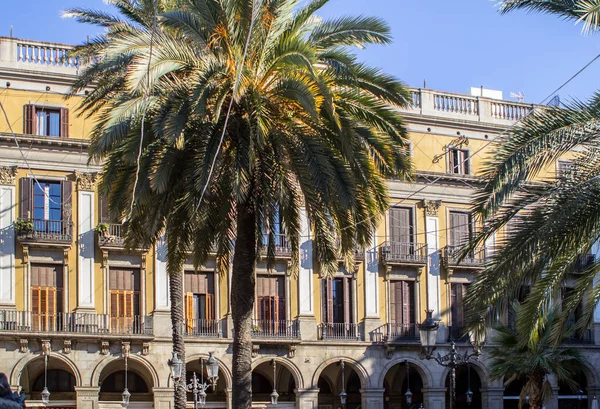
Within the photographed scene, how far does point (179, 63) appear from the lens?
20.1 metres

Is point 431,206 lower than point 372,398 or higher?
higher

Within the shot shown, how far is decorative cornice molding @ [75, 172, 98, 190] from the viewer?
126 feet

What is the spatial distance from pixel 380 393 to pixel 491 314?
83.2 feet

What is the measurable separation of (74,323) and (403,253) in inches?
502

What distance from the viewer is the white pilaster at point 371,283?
42562 mm

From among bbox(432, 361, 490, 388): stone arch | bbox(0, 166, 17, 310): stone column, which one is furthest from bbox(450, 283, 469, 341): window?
bbox(0, 166, 17, 310): stone column

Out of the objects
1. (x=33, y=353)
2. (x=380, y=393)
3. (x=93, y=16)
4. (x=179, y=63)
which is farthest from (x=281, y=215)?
(x=380, y=393)

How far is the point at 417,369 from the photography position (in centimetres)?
4362

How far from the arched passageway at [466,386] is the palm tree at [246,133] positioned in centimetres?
2461

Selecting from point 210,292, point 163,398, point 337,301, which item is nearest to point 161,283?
point 210,292

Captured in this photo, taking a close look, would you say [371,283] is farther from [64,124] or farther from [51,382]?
[64,124]

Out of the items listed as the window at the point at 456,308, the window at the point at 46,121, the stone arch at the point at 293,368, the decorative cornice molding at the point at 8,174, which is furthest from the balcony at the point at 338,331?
the decorative cornice molding at the point at 8,174

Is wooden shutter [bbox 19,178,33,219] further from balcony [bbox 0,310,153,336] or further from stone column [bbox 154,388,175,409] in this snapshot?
stone column [bbox 154,388,175,409]

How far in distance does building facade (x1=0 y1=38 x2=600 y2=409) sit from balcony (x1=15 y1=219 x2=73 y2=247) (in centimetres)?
5
